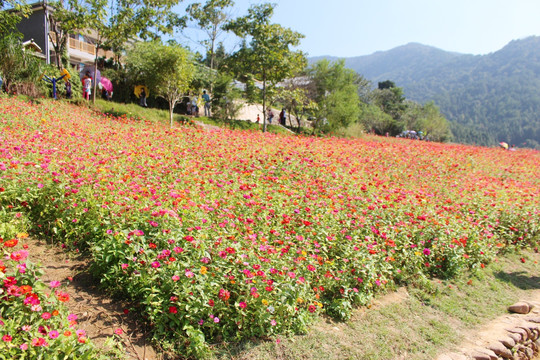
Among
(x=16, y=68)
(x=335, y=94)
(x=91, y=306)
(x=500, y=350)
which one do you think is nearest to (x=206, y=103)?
(x=335, y=94)

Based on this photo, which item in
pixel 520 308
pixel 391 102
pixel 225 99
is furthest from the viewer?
pixel 391 102

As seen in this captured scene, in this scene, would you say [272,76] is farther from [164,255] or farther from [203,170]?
[164,255]

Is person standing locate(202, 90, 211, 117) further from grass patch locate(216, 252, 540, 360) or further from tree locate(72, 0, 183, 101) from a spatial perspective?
grass patch locate(216, 252, 540, 360)

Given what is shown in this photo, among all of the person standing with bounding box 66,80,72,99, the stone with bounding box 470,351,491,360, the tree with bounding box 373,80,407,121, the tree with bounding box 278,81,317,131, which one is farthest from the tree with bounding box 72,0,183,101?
the tree with bounding box 373,80,407,121

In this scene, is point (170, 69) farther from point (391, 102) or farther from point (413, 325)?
point (391, 102)

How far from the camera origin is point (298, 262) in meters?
3.68

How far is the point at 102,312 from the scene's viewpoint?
10.2 ft

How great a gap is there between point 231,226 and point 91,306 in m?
1.57

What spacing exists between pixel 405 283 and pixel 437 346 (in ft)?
3.96

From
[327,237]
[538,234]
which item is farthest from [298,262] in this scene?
[538,234]

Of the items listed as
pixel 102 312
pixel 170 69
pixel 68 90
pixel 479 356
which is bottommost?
pixel 479 356

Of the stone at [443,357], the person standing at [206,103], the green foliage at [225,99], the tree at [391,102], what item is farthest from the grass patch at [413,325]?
the tree at [391,102]

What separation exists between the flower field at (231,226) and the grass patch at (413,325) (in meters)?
0.17

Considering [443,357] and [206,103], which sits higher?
[206,103]
